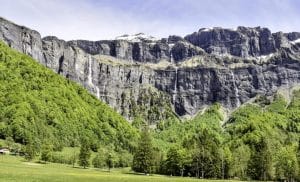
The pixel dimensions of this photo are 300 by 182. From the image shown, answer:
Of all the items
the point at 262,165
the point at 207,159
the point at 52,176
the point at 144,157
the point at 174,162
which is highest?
the point at 144,157

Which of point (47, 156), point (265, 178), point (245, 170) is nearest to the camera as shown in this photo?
point (265, 178)

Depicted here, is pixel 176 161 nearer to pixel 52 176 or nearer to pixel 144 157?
pixel 144 157

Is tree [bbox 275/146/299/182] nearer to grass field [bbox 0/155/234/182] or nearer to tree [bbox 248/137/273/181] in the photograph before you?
tree [bbox 248/137/273/181]

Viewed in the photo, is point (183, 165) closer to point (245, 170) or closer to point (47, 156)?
point (245, 170)

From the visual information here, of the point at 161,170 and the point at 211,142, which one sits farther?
the point at 161,170

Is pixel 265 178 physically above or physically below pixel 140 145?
below

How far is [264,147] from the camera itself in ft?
554

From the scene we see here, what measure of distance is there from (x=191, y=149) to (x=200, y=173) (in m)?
12.6

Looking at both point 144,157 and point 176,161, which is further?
point 176,161

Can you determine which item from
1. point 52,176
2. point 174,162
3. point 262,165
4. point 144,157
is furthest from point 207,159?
point 52,176

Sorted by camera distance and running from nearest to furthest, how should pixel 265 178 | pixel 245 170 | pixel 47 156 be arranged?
pixel 265 178
pixel 245 170
pixel 47 156

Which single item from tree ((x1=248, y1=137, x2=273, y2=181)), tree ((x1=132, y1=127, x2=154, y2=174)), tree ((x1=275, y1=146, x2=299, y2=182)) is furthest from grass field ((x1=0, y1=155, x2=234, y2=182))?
tree ((x1=248, y1=137, x2=273, y2=181))

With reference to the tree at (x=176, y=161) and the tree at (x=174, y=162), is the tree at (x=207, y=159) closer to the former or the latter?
the tree at (x=176, y=161)


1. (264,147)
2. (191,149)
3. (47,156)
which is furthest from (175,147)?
(47,156)
